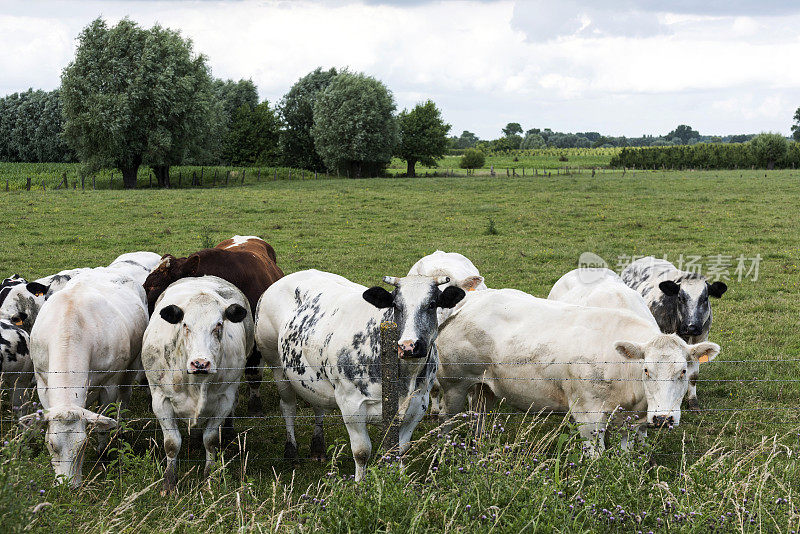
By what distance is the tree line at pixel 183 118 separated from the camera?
1684 inches

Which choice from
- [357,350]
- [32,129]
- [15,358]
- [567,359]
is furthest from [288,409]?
[32,129]

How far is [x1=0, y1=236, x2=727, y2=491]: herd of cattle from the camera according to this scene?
20.2 ft

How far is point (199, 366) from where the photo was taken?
20.5 feet

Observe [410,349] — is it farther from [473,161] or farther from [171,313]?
[473,161]

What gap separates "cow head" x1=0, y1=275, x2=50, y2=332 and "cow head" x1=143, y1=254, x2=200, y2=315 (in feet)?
4.72

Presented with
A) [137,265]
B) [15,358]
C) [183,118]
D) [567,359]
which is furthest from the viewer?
[183,118]

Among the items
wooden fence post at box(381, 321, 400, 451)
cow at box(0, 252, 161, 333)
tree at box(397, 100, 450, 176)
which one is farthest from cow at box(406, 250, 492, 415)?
tree at box(397, 100, 450, 176)

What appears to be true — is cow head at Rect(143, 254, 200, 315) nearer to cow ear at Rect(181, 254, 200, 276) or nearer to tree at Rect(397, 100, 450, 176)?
cow ear at Rect(181, 254, 200, 276)

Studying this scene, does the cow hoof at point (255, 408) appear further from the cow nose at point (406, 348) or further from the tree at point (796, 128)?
the tree at point (796, 128)

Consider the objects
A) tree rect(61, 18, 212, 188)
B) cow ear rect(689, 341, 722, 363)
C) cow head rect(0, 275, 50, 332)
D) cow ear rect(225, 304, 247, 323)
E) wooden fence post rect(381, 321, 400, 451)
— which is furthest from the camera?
tree rect(61, 18, 212, 188)

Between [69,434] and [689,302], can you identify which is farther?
[689,302]

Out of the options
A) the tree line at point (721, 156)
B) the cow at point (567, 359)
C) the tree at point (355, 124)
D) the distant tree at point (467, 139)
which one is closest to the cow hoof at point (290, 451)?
the cow at point (567, 359)

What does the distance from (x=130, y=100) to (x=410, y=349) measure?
41842mm

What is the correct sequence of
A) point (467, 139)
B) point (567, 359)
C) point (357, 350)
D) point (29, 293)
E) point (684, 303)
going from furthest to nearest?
point (467, 139), point (29, 293), point (684, 303), point (567, 359), point (357, 350)
